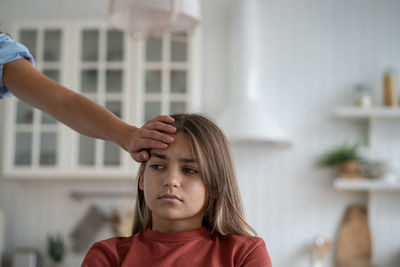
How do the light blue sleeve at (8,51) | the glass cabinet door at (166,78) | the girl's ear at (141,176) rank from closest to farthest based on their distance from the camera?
the light blue sleeve at (8,51)
the girl's ear at (141,176)
the glass cabinet door at (166,78)

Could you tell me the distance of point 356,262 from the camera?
303cm

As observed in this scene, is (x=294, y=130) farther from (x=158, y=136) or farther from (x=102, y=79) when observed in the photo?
(x=158, y=136)

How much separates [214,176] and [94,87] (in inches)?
84.9

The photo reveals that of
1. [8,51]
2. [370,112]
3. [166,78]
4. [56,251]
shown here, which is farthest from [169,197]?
[56,251]

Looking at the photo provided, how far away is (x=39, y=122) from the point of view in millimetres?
3092

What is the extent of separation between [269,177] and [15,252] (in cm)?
178

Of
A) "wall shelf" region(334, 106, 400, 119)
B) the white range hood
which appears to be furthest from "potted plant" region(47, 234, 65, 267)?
"wall shelf" region(334, 106, 400, 119)

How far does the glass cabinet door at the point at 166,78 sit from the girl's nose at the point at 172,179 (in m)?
1.96

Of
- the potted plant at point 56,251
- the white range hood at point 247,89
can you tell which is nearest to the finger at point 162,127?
the white range hood at point 247,89

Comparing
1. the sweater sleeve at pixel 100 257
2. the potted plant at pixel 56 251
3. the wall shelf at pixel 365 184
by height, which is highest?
the sweater sleeve at pixel 100 257

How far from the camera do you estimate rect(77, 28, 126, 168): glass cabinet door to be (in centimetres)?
302

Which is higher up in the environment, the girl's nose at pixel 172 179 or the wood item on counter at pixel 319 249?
the girl's nose at pixel 172 179

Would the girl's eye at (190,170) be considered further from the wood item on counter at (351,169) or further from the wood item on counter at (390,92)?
the wood item on counter at (390,92)

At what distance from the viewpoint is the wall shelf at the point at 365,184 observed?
288cm
